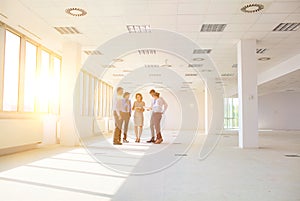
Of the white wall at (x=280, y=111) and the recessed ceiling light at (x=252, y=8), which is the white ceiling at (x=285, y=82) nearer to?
the white wall at (x=280, y=111)

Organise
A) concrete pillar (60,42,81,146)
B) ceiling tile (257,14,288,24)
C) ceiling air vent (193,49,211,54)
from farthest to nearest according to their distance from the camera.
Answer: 1. ceiling air vent (193,49,211,54)
2. concrete pillar (60,42,81,146)
3. ceiling tile (257,14,288,24)

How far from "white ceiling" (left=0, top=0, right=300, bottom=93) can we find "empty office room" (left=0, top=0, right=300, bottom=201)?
0.07 ft

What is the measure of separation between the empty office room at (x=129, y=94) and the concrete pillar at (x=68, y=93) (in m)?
0.03

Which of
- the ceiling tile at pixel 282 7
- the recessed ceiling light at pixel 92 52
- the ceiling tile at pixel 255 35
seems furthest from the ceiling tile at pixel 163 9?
the recessed ceiling light at pixel 92 52

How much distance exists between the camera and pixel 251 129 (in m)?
→ 7.37

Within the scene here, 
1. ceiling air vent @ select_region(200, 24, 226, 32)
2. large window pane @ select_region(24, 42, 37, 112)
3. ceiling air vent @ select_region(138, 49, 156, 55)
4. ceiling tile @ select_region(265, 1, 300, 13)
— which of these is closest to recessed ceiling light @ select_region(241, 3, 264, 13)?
ceiling tile @ select_region(265, 1, 300, 13)

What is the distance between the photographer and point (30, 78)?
7.66 metres

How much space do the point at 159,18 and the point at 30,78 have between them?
3.98m

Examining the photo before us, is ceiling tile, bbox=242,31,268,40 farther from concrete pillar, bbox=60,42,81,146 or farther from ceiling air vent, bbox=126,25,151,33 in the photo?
concrete pillar, bbox=60,42,81,146

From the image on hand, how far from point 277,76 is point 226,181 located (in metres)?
9.48

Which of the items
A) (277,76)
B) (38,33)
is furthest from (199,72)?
(38,33)

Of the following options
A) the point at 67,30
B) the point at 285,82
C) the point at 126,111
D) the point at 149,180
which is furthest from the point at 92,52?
the point at 285,82

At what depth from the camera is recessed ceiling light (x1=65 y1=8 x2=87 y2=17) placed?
5.55 metres

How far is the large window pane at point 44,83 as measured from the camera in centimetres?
825
